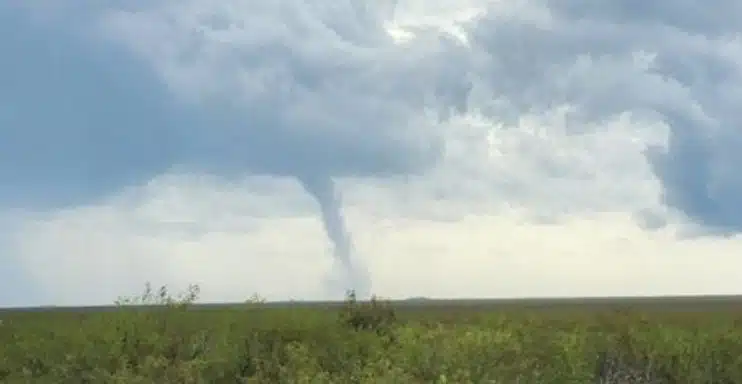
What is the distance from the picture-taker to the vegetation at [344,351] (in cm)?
2916

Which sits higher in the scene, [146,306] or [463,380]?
[146,306]

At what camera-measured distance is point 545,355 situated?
31.0 meters

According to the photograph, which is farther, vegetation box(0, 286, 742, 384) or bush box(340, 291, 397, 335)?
bush box(340, 291, 397, 335)

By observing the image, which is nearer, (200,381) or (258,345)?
(200,381)

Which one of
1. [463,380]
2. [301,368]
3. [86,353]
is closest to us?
[463,380]

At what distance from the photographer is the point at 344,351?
109ft

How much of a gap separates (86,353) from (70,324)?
779 cm

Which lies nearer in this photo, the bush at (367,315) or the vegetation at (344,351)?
the vegetation at (344,351)

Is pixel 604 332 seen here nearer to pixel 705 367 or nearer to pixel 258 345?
pixel 705 367

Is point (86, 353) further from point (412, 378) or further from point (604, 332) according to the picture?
point (604, 332)

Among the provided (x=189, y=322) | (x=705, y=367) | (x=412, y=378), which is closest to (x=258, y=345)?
(x=189, y=322)

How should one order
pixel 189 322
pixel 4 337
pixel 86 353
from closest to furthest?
pixel 86 353 < pixel 189 322 < pixel 4 337

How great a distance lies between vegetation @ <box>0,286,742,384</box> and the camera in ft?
95.7

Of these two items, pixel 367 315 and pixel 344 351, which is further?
pixel 367 315
